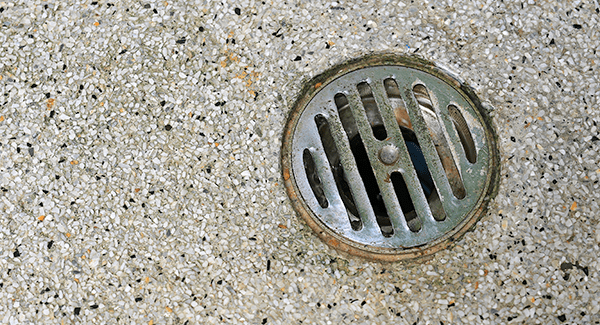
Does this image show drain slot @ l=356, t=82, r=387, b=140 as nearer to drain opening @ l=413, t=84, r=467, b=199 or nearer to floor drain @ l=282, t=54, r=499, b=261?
floor drain @ l=282, t=54, r=499, b=261

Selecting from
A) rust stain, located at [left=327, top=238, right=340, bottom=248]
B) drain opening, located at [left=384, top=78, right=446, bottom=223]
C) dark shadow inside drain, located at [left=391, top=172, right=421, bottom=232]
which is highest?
drain opening, located at [left=384, top=78, right=446, bottom=223]

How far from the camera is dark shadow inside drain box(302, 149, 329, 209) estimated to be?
1697mm

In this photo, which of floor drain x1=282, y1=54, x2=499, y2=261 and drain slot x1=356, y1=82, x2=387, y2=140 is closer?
floor drain x1=282, y1=54, x2=499, y2=261

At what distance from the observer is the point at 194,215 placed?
1.67 metres

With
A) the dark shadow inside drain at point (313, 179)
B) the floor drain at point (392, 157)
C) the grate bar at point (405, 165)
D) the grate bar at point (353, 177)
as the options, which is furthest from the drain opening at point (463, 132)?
the dark shadow inside drain at point (313, 179)

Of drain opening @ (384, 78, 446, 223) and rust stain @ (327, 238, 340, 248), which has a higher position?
drain opening @ (384, 78, 446, 223)

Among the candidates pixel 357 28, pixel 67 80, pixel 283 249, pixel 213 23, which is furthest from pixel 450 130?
pixel 67 80

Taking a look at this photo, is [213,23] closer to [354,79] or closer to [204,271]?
[354,79]

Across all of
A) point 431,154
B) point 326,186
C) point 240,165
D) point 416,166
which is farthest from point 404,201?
point 240,165

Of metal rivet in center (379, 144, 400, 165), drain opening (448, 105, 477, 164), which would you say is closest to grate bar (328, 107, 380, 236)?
metal rivet in center (379, 144, 400, 165)

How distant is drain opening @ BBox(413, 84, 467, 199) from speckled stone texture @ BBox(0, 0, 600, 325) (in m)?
0.13

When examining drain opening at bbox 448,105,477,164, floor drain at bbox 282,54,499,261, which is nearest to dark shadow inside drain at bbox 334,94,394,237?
floor drain at bbox 282,54,499,261

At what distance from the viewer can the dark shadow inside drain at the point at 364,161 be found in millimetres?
1713

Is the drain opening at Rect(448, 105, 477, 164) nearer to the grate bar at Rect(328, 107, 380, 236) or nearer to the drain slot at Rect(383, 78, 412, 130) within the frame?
the drain slot at Rect(383, 78, 412, 130)
